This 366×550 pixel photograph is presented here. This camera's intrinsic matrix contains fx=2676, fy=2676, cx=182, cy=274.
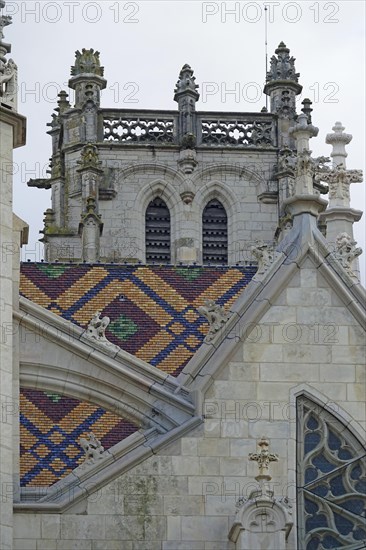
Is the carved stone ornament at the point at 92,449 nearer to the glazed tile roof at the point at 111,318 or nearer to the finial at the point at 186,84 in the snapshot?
the glazed tile roof at the point at 111,318

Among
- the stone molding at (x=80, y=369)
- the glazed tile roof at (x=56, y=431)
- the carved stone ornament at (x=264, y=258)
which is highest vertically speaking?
the carved stone ornament at (x=264, y=258)

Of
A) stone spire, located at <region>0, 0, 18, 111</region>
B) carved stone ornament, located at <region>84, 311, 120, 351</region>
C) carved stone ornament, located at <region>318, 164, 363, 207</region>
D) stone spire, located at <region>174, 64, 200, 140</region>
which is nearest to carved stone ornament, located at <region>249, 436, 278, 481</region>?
carved stone ornament, located at <region>84, 311, 120, 351</region>

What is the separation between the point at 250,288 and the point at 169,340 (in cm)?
425

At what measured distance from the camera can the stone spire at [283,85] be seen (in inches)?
1847

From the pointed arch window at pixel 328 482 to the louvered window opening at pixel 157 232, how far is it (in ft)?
70.1

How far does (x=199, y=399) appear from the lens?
22266 millimetres

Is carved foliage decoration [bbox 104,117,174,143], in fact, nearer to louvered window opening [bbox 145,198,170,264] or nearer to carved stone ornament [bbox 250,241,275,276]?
louvered window opening [bbox 145,198,170,264]

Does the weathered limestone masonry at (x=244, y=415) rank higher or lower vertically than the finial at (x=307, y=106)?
lower

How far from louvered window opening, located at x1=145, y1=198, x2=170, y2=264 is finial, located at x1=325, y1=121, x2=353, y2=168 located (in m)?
19.0

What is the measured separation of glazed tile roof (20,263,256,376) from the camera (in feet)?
88.2

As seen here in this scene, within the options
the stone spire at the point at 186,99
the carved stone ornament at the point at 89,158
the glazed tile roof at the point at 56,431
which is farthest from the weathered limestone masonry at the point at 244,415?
the stone spire at the point at 186,99

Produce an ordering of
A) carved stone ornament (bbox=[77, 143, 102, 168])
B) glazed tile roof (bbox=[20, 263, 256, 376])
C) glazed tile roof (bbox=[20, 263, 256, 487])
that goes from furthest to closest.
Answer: carved stone ornament (bbox=[77, 143, 102, 168]), glazed tile roof (bbox=[20, 263, 256, 376]), glazed tile roof (bbox=[20, 263, 256, 487])

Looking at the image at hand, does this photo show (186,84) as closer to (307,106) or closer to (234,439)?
(307,106)

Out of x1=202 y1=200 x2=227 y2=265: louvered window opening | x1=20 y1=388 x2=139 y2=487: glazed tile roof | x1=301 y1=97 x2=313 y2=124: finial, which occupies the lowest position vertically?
x1=20 y1=388 x2=139 y2=487: glazed tile roof
